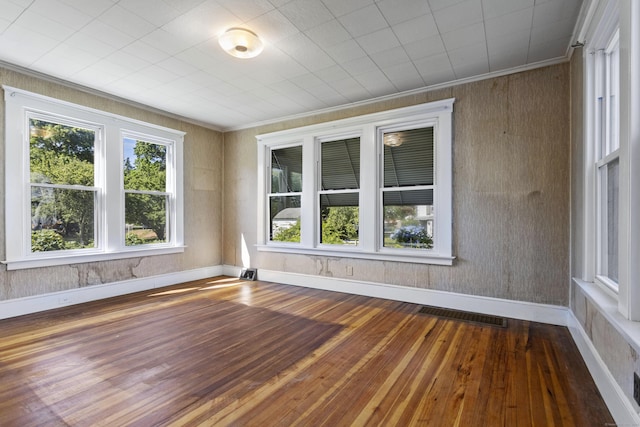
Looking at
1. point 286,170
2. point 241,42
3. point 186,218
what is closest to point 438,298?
point 286,170

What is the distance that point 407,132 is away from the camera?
13.6 ft

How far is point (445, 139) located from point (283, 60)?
6.96 feet

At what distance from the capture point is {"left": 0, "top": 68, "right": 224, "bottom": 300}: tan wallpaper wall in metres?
3.43

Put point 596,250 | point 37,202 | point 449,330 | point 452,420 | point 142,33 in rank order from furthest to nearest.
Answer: point 37,202 < point 449,330 < point 142,33 < point 596,250 < point 452,420

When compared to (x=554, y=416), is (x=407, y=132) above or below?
above

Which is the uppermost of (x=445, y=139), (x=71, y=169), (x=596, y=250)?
(x=445, y=139)

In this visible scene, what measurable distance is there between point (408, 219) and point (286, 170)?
7.34ft

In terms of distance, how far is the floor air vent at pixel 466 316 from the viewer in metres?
3.23

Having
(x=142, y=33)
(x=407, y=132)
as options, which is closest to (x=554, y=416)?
(x=407, y=132)

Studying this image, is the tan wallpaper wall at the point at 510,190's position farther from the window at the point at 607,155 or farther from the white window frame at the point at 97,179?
the white window frame at the point at 97,179

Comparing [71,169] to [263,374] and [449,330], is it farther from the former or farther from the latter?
[449,330]

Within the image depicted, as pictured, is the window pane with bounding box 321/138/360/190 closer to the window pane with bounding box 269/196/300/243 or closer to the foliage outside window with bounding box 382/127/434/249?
the foliage outside window with bounding box 382/127/434/249

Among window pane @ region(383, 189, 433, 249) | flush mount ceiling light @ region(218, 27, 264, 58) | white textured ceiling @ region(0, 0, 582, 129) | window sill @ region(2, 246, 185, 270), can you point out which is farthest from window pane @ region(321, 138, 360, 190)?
window sill @ region(2, 246, 185, 270)

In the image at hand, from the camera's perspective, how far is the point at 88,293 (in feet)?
13.0
